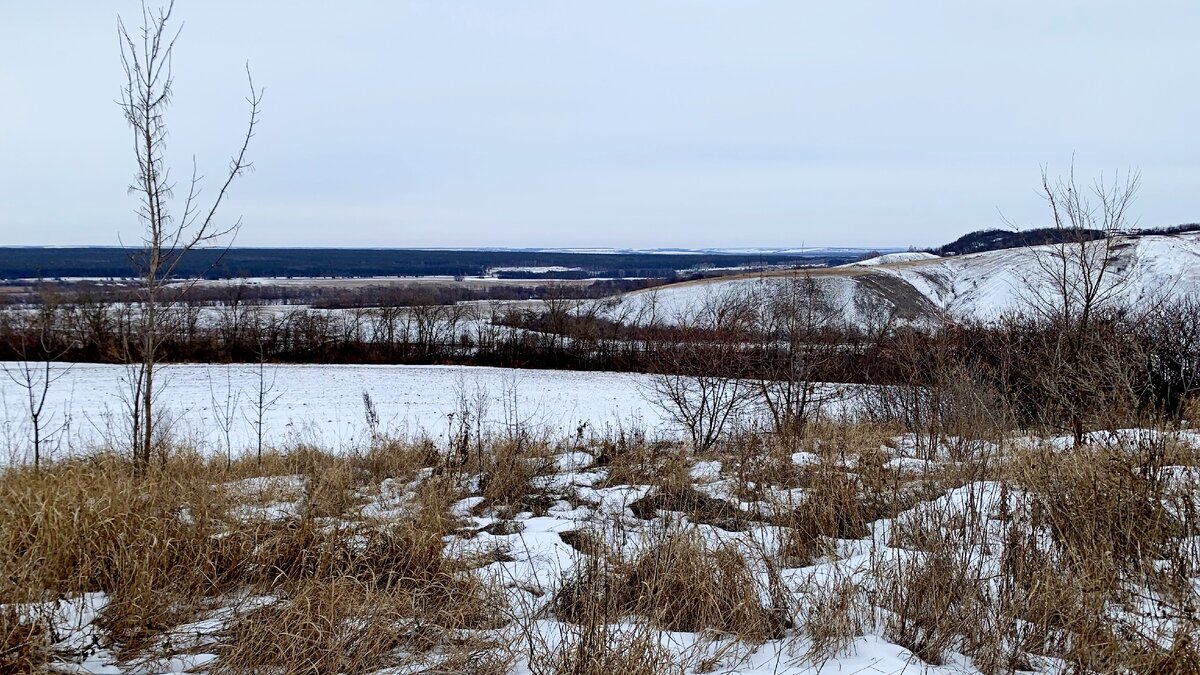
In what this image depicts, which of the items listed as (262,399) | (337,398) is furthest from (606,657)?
(337,398)

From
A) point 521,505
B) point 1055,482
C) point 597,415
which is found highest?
point 1055,482

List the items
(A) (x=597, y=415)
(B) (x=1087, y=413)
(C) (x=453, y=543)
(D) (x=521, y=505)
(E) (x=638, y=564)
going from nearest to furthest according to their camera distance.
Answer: (E) (x=638, y=564) < (C) (x=453, y=543) < (D) (x=521, y=505) < (B) (x=1087, y=413) < (A) (x=597, y=415)

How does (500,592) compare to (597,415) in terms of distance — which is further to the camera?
(597,415)

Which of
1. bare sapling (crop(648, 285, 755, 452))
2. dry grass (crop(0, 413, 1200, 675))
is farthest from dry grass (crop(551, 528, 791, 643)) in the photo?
bare sapling (crop(648, 285, 755, 452))

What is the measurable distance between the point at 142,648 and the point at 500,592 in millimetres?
1779

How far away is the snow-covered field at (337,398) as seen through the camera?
19625 millimetres

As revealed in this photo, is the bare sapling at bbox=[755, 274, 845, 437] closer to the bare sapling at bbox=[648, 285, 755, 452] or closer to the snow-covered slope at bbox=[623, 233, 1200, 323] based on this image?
the bare sapling at bbox=[648, 285, 755, 452]

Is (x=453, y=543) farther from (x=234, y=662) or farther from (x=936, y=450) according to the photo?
(x=936, y=450)

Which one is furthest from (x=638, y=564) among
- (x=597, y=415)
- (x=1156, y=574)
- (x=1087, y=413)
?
(x=597, y=415)

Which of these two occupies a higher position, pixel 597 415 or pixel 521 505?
pixel 521 505

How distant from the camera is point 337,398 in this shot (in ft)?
90.8

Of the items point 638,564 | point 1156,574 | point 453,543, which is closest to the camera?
point 1156,574

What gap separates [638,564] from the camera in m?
4.12

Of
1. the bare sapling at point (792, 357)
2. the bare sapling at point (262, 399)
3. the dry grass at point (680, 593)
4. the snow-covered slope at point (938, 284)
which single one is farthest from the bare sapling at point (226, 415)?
the snow-covered slope at point (938, 284)
